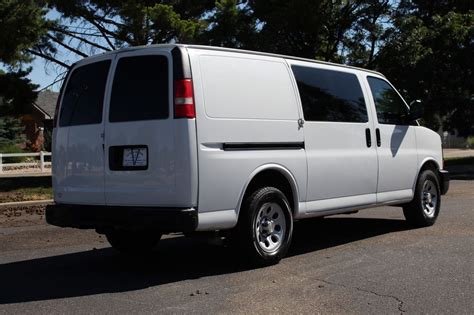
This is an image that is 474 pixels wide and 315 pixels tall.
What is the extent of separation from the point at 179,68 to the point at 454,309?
328cm

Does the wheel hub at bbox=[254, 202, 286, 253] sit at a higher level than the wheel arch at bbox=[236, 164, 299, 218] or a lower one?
lower

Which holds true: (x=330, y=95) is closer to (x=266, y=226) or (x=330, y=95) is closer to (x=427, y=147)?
(x=266, y=226)

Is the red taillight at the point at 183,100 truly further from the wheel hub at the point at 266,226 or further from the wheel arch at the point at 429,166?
the wheel arch at the point at 429,166

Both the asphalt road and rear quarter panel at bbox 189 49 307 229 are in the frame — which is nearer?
the asphalt road

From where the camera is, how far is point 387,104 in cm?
831

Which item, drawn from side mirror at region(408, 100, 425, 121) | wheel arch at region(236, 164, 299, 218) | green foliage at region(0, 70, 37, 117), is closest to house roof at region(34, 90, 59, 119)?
green foliage at region(0, 70, 37, 117)

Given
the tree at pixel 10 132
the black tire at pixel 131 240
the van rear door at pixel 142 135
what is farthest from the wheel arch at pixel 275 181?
the tree at pixel 10 132

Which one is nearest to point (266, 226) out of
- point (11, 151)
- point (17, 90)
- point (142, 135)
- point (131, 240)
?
point (142, 135)

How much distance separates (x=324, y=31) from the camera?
19.0 m

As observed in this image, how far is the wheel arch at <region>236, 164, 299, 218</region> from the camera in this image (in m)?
6.18

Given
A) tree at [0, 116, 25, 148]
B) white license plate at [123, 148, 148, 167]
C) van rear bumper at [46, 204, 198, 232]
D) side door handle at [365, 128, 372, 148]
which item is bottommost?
van rear bumper at [46, 204, 198, 232]

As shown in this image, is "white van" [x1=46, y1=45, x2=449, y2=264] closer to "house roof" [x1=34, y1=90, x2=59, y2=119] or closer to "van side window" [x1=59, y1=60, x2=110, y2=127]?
"van side window" [x1=59, y1=60, x2=110, y2=127]

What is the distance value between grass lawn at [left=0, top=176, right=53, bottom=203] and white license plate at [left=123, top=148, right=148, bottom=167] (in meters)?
7.88

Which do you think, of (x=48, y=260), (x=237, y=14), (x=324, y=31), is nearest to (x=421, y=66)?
(x=324, y=31)
